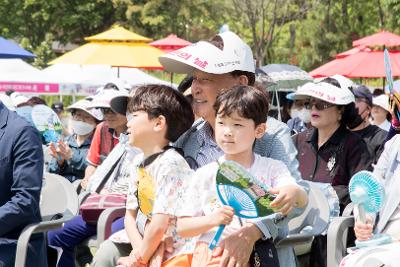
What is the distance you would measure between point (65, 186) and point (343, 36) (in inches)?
1133

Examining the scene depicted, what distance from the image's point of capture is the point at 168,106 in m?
4.12

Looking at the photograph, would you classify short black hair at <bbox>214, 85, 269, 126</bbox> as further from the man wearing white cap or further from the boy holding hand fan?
the man wearing white cap

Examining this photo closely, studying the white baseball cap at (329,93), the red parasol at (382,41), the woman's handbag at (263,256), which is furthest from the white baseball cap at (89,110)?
the red parasol at (382,41)

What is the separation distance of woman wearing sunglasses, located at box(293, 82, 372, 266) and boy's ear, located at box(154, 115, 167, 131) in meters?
2.17

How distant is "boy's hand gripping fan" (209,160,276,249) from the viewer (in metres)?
3.42

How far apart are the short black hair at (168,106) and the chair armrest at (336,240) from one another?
1.16 meters

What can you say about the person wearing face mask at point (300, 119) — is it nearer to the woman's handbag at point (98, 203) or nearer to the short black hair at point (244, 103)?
the woman's handbag at point (98, 203)

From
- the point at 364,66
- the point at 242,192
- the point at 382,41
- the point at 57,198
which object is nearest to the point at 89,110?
the point at 57,198

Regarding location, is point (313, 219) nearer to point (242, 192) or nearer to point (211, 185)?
point (211, 185)

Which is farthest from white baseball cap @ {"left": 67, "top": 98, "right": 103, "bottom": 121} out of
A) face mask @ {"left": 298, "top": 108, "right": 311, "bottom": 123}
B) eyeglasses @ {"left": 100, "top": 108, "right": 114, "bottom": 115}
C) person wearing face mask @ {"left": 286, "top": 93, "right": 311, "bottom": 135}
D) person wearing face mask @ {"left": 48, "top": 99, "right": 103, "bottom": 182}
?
face mask @ {"left": 298, "top": 108, "right": 311, "bottom": 123}

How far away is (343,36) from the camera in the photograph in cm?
3316

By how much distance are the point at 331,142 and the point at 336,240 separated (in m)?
1.63

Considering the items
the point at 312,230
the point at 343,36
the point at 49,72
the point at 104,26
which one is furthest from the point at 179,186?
the point at 104,26

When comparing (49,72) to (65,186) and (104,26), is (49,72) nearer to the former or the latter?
(65,186)
